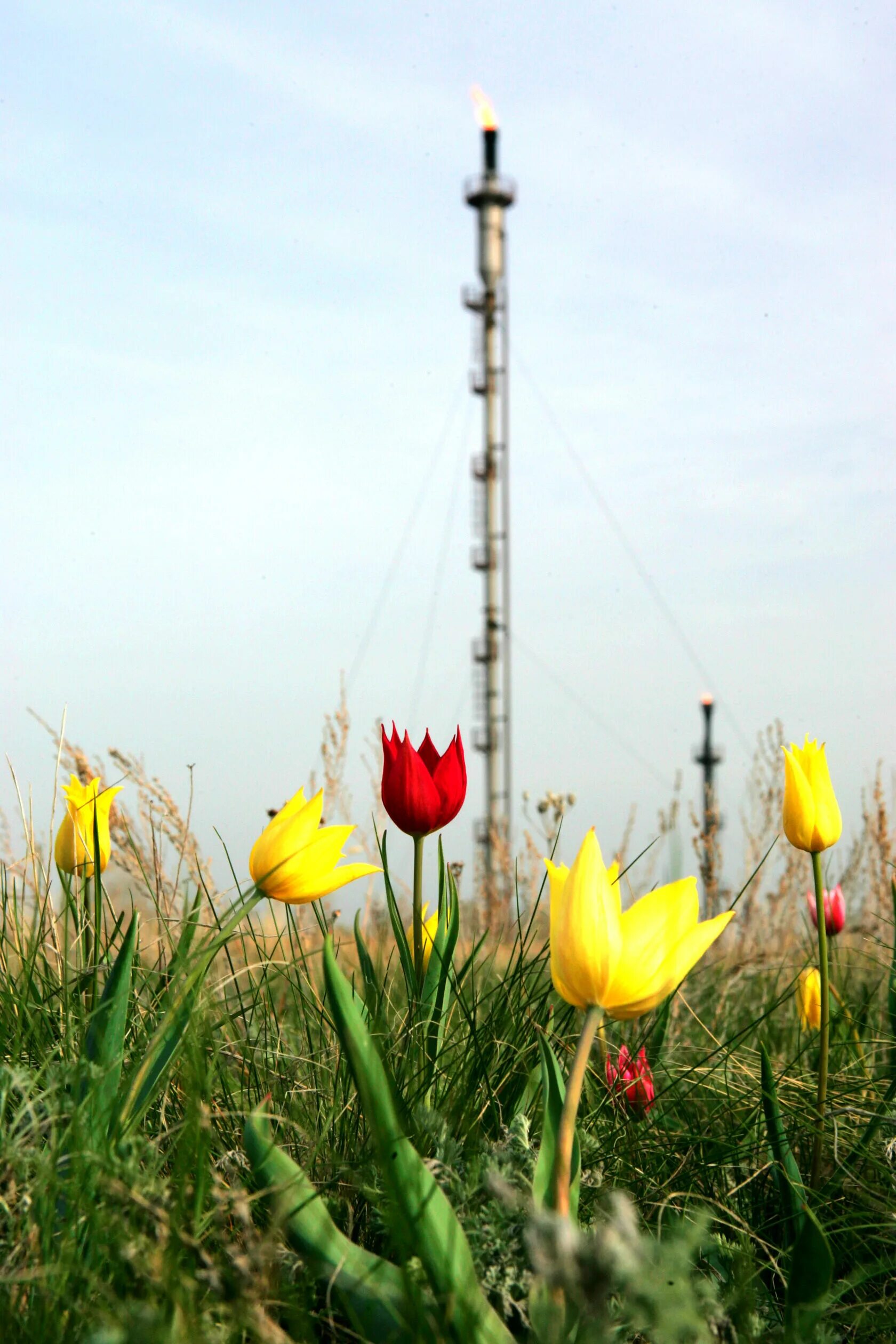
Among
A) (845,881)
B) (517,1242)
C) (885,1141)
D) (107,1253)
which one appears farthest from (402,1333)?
(845,881)

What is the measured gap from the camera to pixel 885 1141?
5.79 ft

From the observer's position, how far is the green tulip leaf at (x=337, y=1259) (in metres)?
1.02

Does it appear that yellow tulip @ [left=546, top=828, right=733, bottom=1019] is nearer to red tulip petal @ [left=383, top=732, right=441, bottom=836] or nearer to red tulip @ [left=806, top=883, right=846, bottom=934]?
red tulip petal @ [left=383, top=732, right=441, bottom=836]

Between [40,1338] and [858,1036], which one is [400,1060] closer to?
[40,1338]

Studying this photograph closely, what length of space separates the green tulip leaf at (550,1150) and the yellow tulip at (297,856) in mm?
367

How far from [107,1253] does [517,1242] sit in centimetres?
42

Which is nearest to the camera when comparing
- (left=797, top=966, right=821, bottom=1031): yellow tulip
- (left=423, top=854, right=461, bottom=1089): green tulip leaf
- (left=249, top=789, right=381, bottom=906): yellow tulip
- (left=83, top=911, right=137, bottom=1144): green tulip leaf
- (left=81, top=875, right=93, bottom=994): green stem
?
(left=83, top=911, right=137, bottom=1144): green tulip leaf

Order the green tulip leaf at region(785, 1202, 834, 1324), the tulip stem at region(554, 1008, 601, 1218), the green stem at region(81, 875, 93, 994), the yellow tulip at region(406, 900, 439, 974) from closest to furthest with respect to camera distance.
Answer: the tulip stem at region(554, 1008, 601, 1218) → the green tulip leaf at region(785, 1202, 834, 1324) → the yellow tulip at region(406, 900, 439, 974) → the green stem at region(81, 875, 93, 994)

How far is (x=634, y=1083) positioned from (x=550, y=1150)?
0.59 metres

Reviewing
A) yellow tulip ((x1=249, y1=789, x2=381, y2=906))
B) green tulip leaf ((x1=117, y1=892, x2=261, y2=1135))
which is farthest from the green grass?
yellow tulip ((x1=249, y1=789, x2=381, y2=906))

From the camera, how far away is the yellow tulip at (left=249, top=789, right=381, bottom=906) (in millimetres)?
1400

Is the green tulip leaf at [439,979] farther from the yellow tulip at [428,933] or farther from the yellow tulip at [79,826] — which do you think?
the yellow tulip at [79,826]

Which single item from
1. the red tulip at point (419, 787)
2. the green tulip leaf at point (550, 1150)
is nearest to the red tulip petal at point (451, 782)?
the red tulip at point (419, 787)

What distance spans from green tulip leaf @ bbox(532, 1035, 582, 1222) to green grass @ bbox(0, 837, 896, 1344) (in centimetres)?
4
